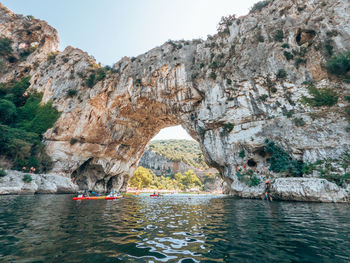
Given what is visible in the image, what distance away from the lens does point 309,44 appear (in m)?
19.0

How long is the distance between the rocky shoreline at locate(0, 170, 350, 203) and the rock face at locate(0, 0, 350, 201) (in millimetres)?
670

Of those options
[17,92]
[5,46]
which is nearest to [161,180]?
[17,92]

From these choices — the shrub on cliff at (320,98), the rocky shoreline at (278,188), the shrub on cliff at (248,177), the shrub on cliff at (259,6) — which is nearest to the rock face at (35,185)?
the rocky shoreline at (278,188)

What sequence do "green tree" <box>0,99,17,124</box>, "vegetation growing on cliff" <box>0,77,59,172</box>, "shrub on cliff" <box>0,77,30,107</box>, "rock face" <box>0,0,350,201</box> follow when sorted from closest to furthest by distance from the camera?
1. "rock face" <box>0,0,350,201</box>
2. "vegetation growing on cliff" <box>0,77,59,172</box>
3. "green tree" <box>0,99,17,124</box>
4. "shrub on cliff" <box>0,77,30,107</box>

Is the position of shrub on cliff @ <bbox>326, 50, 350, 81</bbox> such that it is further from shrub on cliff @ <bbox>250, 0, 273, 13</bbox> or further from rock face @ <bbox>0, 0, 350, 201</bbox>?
shrub on cliff @ <bbox>250, 0, 273, 13</bbox>

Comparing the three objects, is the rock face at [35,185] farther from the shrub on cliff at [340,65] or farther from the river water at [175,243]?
the shrub on cliff at [340,65]

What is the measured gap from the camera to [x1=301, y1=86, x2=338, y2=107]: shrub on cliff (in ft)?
53.5

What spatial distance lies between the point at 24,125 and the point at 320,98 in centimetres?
4163

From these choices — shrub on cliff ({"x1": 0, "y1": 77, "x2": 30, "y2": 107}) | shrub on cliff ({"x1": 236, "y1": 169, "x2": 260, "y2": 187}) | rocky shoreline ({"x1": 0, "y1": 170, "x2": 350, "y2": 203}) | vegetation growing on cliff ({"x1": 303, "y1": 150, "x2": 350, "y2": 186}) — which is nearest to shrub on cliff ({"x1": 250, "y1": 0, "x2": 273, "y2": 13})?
vegetation growing on cliff ({"x1": 303, "y1": 150, "x2": 350, "y2": 186})

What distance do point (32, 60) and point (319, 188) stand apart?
5422cm

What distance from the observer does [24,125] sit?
27250 mm

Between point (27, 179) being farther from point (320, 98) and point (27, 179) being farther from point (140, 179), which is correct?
point (140, 179)

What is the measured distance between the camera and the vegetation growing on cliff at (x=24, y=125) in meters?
21.4

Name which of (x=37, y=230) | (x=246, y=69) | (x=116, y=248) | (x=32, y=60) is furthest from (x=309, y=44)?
(x=32, y=60)
